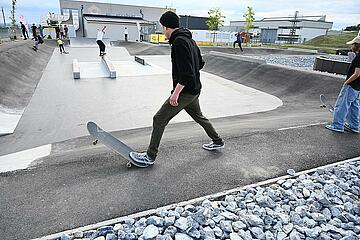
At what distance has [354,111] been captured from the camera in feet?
13.8

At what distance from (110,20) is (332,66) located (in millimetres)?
38524

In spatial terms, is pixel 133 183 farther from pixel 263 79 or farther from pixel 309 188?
pixel 263 79

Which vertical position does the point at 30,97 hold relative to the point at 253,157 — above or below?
below

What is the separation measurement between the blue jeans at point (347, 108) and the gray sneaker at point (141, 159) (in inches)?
135

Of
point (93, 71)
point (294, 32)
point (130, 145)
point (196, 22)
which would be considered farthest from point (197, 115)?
point (294, 32)

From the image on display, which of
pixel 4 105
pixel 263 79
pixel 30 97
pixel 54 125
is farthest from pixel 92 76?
pixel 263 79

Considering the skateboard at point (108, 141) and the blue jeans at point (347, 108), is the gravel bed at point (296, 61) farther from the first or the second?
the skateboard at point (108, 141)

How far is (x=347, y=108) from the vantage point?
4.17 meters

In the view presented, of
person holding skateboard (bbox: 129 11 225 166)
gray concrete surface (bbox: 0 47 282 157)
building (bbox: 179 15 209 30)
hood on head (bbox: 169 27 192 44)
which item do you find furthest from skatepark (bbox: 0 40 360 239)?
building (bbox: 179 15 209 30)

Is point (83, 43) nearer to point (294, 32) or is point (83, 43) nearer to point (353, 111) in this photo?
point (353, 111)

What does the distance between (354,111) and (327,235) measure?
3.05 m

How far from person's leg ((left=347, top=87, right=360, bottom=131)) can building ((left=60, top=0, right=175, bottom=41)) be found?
3478cm

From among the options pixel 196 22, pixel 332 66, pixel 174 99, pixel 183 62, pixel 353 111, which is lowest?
pixel 353 111

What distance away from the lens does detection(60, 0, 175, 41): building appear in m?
38.9
